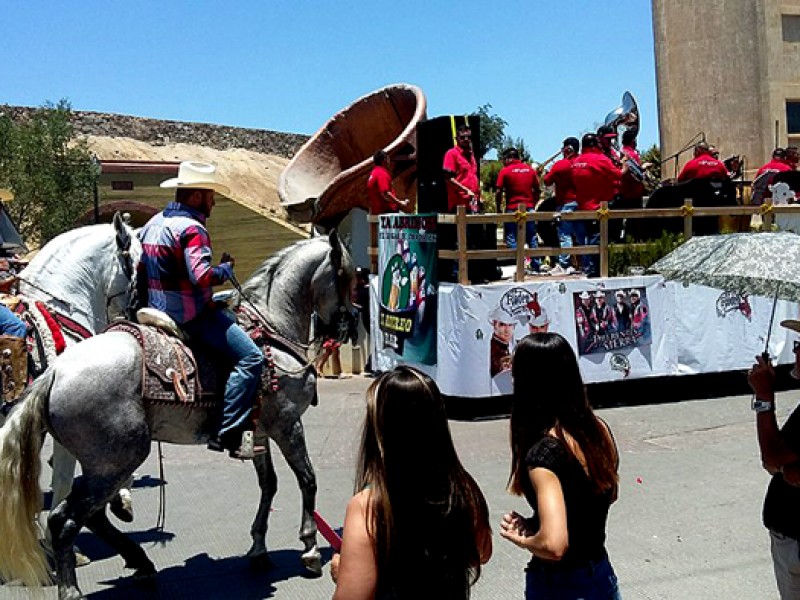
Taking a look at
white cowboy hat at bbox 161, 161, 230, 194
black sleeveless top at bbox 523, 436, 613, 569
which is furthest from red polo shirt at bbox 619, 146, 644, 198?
black sleeveless top at bbox 523, 436, 613, 569

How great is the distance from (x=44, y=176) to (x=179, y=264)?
30.3m

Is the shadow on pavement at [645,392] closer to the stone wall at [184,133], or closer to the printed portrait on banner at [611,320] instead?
the printed portrait on banner at [611,320]

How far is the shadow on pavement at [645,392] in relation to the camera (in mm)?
10938

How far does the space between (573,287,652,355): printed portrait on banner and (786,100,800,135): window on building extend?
18971 millimetres

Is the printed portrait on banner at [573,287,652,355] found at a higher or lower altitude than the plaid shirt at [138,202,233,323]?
lower

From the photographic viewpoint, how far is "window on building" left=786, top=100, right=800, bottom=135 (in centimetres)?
2727

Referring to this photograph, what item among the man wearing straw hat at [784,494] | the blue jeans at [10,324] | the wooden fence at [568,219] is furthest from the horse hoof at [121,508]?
the wooden fence at [568,219]

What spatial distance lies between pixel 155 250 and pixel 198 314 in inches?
19.0

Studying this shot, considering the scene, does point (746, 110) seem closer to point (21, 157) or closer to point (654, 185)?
point (654, 185)

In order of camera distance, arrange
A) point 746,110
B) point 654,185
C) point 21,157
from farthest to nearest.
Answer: point 21,157 < point 746,110 < point 654,185

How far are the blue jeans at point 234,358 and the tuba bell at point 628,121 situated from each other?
29.6 ft

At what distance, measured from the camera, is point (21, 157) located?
32.7 metres

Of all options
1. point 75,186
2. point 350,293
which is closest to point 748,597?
point 350,293

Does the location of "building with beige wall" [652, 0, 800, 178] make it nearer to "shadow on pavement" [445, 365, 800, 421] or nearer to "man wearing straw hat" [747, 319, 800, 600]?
"shadow on pavement" [445, 365, 800, 421]
